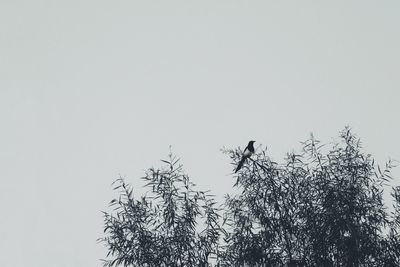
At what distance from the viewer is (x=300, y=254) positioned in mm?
11023

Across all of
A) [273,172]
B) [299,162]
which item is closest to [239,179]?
[273,172]

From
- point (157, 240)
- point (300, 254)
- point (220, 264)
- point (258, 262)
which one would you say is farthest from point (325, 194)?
point (157, 240)

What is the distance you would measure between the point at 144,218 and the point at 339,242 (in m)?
4.47

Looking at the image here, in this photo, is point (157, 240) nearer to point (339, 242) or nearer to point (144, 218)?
point (144, 218)

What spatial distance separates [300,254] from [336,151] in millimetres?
2632

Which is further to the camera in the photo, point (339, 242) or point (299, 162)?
point (299, 162)

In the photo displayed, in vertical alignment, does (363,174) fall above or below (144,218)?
above

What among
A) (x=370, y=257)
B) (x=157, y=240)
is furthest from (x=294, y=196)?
(x=157, y=240)

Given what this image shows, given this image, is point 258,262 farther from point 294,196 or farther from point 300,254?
point 294,196

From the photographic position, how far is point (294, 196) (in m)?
11.1

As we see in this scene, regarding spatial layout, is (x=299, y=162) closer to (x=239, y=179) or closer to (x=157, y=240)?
(x=239, y=179)

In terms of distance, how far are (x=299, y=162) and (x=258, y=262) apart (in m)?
2.67

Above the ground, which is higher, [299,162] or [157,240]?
[299,162]

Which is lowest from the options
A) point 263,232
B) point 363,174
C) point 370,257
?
point 370,257
